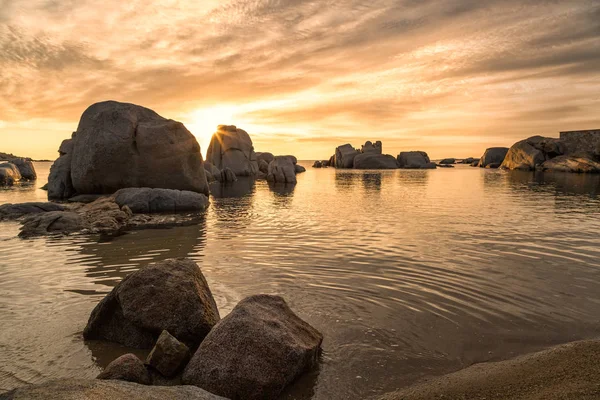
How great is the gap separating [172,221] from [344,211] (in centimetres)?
847

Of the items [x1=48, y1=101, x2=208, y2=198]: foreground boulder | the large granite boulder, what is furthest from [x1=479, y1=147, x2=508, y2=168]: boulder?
[x1=48, y1=101, x2=208, y2=198]: foreground boulder

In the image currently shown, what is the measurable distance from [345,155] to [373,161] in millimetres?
9321

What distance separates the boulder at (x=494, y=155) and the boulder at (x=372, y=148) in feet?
85.9

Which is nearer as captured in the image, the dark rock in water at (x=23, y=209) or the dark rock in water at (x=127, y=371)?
the dark rock in water at (x=127, y=371)

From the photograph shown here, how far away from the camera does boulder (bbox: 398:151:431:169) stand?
108m

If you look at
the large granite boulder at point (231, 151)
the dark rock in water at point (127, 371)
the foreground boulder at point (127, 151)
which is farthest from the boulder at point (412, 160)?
the dark rock in water at point (127, 371)

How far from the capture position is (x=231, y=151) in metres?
60.2

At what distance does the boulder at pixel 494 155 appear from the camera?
99812 mm

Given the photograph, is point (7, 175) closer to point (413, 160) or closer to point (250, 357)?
point (250, 357)

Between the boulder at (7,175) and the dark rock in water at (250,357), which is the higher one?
the boulder at (7,175)

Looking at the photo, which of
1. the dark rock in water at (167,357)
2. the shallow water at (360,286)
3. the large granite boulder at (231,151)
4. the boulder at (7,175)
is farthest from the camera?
the large granite boulder at (231,151)

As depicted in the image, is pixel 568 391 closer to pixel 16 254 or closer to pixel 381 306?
pixel 381 306

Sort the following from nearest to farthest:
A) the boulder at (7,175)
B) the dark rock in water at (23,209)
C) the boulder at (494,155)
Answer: the dark rock in water at (23,209) → the boulder at (7,175) → the boulder at (494,155)

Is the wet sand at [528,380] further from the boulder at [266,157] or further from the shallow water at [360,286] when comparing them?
the boulder at [266,157]
